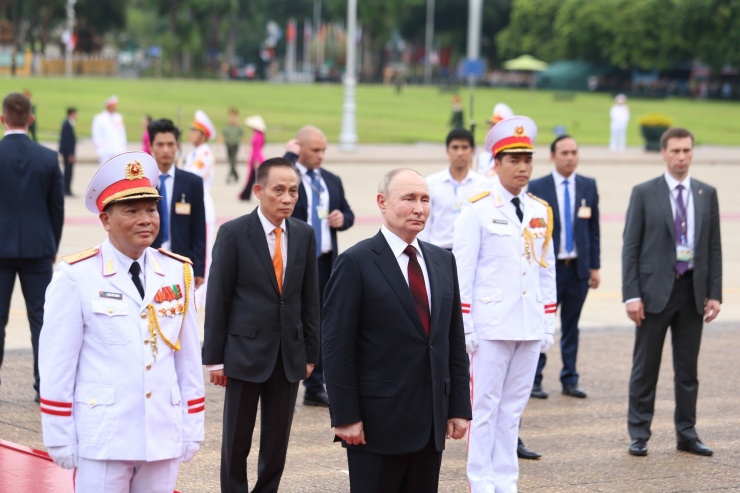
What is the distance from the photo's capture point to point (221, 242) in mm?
6746

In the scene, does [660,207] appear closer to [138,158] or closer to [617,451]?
[617,451]

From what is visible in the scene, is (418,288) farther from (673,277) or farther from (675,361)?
(675,361)

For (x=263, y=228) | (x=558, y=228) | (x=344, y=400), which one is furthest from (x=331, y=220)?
(x=344, y=400)

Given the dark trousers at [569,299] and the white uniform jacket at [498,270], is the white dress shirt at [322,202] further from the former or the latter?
the white uniform jacket at [498,270]

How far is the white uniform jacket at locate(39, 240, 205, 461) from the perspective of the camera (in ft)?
15.4

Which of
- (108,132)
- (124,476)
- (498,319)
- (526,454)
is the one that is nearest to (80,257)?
(124,476)

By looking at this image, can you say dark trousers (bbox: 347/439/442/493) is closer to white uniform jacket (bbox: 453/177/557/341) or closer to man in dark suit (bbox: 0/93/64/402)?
white uniform jacket (bbox: 453/177/557/341)

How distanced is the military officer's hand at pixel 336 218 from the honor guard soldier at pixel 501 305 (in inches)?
99.8

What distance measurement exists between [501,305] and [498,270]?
214 millimetres

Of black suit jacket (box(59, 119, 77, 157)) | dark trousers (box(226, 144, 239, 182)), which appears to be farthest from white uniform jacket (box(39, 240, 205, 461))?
dark trousers (box(226, 144, 239, 182))

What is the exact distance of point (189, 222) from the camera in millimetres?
9070

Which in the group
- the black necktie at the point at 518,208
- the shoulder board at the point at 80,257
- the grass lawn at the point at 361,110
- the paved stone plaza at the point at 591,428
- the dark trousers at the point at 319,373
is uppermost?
the grass lawn at the point at 361,110

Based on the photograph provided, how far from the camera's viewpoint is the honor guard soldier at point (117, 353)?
4.70m

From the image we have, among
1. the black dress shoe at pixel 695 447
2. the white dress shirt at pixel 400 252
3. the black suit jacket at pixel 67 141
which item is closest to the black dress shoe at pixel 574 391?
the black dress shoe at pixel 695 447
